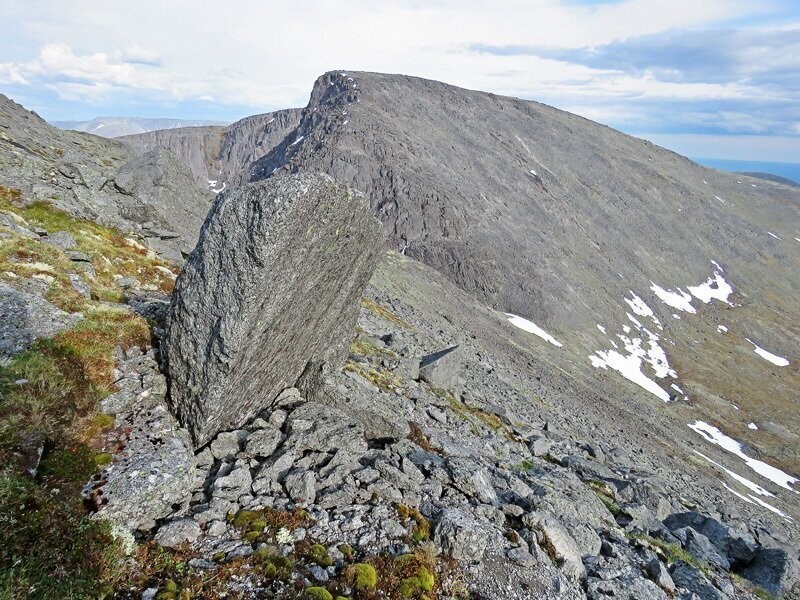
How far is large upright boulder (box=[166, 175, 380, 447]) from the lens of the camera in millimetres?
9242

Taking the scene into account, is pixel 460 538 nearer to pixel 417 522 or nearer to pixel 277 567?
pixel 417 522

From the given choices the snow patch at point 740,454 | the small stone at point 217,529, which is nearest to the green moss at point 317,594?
the small stone at point 217,529

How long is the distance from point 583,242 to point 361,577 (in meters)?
110

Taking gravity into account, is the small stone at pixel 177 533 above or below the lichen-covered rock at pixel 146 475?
below

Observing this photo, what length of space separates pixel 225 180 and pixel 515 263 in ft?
439

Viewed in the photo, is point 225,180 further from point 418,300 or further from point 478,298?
point 418,300

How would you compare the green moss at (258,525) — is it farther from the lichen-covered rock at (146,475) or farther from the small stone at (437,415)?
the small stone at (437,415)

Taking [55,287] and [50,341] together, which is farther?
[55,287]

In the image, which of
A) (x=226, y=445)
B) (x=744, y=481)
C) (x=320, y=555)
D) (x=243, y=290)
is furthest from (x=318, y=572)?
(x=744, y=481)

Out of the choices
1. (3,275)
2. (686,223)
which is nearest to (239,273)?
(3,275)

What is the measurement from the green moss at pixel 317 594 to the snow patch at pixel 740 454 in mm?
62321

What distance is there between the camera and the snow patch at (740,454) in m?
52.6

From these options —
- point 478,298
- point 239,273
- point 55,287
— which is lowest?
point 478,298

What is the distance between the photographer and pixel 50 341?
9.81 metres
